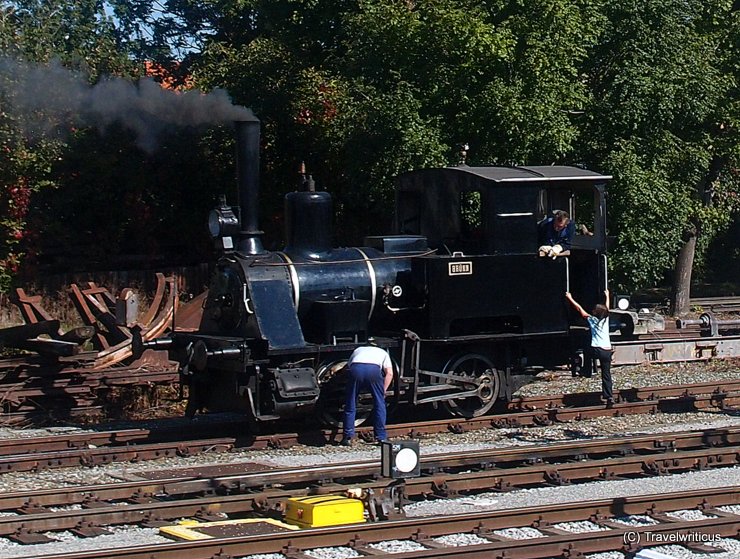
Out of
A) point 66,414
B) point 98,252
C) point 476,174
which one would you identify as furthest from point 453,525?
point 98,252

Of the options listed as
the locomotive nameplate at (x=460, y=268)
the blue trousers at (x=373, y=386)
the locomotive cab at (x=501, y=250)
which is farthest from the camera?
the locomotive cab at (x=501, y=250)

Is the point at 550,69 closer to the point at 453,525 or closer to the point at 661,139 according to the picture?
the point at 661,139

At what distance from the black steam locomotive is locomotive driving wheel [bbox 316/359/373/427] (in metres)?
0.02

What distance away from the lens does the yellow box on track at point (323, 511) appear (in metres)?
7.65

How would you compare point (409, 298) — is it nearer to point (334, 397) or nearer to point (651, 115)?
point (334, 397)

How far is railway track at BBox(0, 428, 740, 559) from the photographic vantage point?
710 centimetres

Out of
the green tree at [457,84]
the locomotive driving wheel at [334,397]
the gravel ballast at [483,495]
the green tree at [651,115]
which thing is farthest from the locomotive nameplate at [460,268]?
the green tree at [651,115]

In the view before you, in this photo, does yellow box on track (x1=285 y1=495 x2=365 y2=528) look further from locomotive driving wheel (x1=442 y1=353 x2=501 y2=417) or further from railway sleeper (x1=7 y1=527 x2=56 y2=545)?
locomotive driving wheel (x1=442 y1=353 x2=501 y2=417)

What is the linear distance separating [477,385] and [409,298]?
1283 mm

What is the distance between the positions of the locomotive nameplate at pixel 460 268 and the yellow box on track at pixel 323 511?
176 inches

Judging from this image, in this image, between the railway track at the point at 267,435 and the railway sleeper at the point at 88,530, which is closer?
the railway sleeper at the point at 88,530

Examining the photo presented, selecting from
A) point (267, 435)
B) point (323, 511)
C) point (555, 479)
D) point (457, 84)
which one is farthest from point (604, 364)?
point (323, 511)

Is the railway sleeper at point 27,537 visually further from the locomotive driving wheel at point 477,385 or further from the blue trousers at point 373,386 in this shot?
the locomotive driving wheel at point 477,385

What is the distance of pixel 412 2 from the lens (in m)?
18.7
